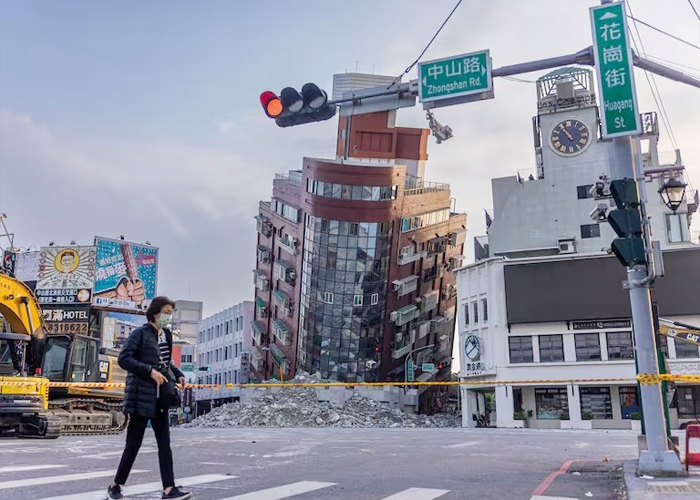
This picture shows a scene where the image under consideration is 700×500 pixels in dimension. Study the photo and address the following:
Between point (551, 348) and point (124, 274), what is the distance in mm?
36693

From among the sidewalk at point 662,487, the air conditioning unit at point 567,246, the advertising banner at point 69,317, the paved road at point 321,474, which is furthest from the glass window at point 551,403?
the sidewalk at point 662,487

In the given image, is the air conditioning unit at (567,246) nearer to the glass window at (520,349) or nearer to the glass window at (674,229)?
the glass window at (674,229)

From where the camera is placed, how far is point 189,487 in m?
7.40

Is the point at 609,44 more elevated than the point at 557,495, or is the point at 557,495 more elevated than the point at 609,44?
the point at 609,44

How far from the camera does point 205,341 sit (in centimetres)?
10681

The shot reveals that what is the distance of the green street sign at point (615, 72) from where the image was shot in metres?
8.82

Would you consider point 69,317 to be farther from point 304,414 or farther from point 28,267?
point 304,414

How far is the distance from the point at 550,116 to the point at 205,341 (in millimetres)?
68111

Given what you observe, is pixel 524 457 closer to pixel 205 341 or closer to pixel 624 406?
pixel 624 406

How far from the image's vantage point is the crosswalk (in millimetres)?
6695

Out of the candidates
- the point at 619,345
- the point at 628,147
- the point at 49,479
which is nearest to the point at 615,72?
the point at 628,147

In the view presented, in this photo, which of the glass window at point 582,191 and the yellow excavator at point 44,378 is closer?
the yellow excavator at point 44,378

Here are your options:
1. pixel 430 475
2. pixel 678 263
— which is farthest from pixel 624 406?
pixel 430 475

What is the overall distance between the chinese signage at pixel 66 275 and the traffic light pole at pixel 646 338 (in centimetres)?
5606
